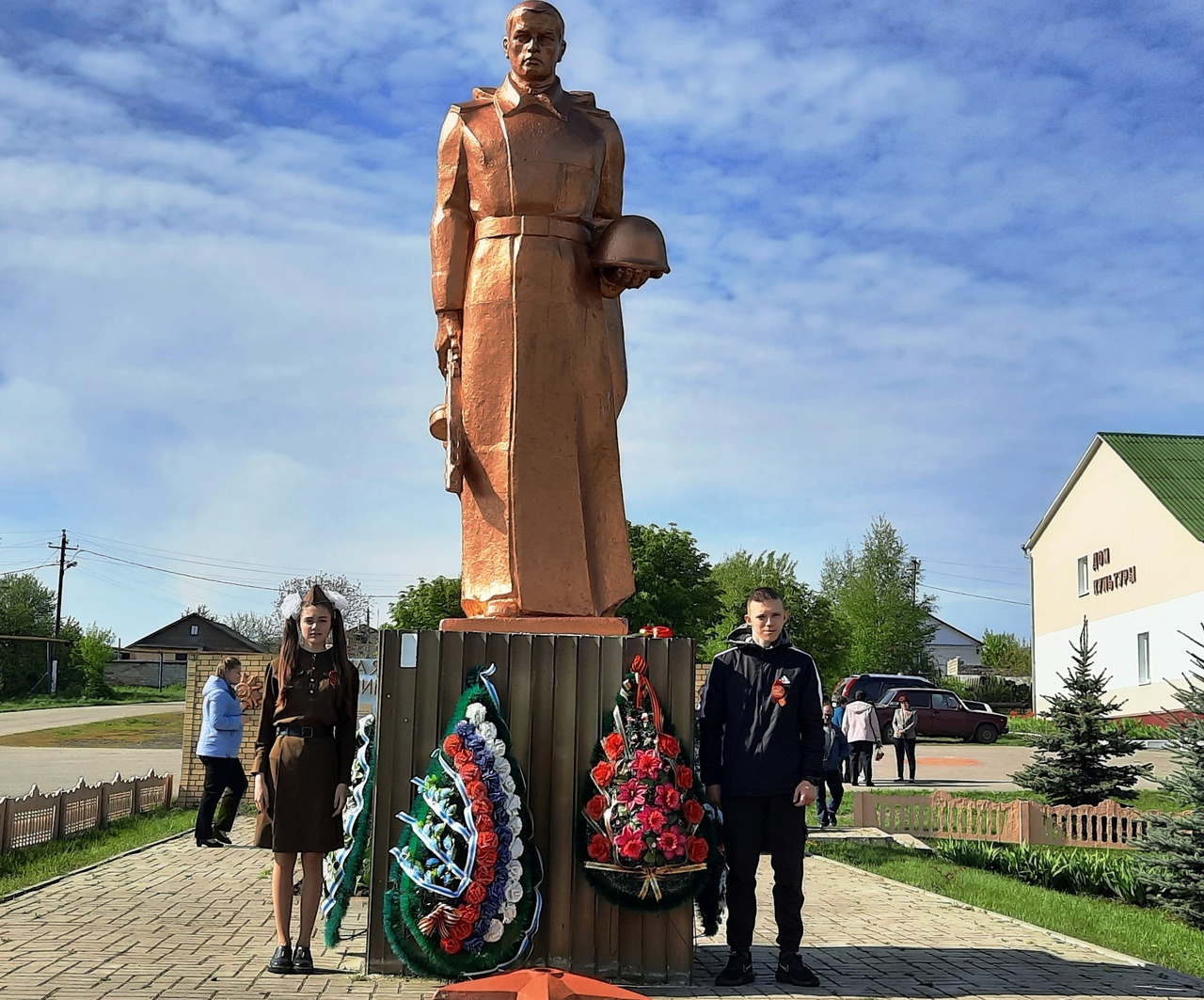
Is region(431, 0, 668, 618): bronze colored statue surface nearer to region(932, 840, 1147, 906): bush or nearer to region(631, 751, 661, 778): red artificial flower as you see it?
Answer: region(631, 751, 661, 778): red artificial flower

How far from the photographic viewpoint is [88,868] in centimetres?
945

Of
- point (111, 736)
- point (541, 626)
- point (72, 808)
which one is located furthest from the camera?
point (111, 736)

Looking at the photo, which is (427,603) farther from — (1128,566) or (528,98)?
(528,98)

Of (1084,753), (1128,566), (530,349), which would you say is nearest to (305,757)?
(530,349)

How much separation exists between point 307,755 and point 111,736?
2455 cm

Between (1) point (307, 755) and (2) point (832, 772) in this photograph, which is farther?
(2) point (832, 772)

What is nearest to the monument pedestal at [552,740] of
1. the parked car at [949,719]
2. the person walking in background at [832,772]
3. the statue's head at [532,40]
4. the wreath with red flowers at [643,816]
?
the wreath with red flowers at [643,816]

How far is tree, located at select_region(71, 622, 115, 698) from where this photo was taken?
52125 millimetres

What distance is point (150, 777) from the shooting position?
14.2 meters

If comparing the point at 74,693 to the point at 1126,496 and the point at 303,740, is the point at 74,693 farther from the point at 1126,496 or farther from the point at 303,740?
the point at 303,740

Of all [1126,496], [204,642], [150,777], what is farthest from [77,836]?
[204,642]

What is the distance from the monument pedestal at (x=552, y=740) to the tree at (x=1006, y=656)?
70.3 metres

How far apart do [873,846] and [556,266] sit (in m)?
8.18

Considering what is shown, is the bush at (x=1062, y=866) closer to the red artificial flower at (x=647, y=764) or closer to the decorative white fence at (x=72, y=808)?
the red artificial flower at (x=647, y=764)
